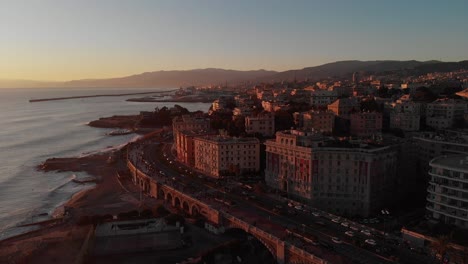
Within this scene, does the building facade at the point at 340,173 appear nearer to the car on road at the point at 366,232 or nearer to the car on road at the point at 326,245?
the car on road at the point at 366,232

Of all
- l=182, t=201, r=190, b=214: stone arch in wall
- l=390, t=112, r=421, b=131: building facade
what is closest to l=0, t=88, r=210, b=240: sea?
l=182, t=201, r=190, b=214: stone arch in wall

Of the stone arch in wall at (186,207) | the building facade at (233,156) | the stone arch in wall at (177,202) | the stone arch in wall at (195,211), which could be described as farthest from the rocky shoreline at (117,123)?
the stone arch in wall at (195,211)

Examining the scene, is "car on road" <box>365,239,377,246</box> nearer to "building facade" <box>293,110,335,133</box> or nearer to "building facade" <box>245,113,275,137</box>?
"building facade" <box>293,110,335,133</box>

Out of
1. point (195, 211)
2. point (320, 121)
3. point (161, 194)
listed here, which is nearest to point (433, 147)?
point (320, 121)

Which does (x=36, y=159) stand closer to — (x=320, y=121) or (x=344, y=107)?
(x=320, y=121)

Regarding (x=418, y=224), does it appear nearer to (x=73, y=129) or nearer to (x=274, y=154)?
(x=274, y=154)
